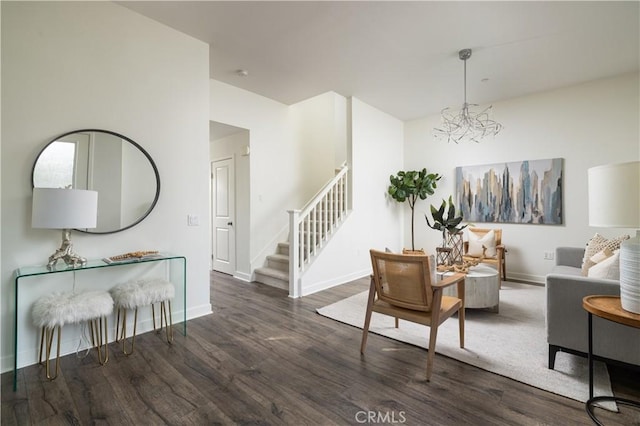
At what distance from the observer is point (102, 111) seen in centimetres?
256

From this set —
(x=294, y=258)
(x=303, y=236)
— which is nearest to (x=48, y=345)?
(x=294, y=258)

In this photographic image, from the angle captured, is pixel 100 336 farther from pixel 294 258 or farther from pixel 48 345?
pixel 294 258

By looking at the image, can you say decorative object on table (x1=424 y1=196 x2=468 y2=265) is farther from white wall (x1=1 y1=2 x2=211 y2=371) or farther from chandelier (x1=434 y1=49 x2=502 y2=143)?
white wall (x1=1 y1=2 x2=211 y2=371)

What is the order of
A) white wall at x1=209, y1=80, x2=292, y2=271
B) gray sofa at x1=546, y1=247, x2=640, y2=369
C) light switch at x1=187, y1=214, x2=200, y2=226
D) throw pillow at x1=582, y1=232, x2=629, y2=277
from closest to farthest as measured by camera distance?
gray sofa at x1=546, y1=247, x2=640, y2=369 < throw pillow at x1=582, y1=232, x2=629, y2=277 < light switch at x1=187, y1=214, x2=200, y2=226 < white wall at x1=209, y1=80, x2=292, y2=271

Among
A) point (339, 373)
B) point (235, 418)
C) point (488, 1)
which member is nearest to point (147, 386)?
point (235, 418)

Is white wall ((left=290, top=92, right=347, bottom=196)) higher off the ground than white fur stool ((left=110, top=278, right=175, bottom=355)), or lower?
higher

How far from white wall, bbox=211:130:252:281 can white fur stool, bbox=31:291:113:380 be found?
8.17 ft

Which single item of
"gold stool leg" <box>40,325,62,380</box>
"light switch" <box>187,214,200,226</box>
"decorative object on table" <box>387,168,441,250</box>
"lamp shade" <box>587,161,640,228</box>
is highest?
"decorative object on table" <box>387,168,441,250</box>

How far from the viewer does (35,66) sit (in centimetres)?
225

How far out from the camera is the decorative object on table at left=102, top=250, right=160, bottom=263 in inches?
97.9

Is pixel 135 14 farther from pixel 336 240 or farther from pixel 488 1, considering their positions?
pixel 336 240

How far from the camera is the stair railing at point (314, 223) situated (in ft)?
12.9

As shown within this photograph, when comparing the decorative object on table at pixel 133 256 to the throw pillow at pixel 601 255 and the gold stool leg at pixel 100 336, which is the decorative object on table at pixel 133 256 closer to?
the gold stool leg at pixel 100 336

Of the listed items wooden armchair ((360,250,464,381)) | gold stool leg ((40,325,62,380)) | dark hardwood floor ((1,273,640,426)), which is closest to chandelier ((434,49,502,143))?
wooden armchair ((360,250,464,381))
